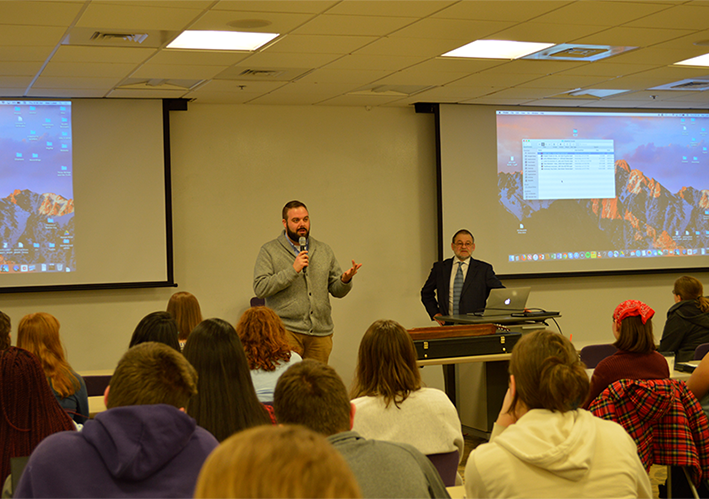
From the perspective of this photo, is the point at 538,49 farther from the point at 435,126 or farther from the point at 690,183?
the point at 690,183

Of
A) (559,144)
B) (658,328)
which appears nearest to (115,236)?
(559,144)

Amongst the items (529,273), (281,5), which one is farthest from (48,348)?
(529,273)

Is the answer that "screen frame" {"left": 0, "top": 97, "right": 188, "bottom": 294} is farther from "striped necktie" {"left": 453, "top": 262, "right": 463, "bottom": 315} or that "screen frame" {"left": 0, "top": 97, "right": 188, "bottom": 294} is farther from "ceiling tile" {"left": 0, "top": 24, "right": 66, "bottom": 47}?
"striped necktie" {"left": 453, "top": 262, "right": 463, "bottom": 315}

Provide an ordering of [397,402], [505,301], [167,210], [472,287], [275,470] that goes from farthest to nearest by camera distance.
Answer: [167,210] → [472,287] → [505,301] → [397,402] → [275,470]

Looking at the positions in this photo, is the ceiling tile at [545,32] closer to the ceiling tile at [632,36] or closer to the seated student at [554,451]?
the ceiling tile at [632,36]

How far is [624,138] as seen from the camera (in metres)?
7.84

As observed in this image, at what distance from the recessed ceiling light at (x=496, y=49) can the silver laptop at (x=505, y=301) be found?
5.87ft

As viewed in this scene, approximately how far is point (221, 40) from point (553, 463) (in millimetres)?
3737

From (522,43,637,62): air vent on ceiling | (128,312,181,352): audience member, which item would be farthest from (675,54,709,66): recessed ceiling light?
(128,312,181,352): audience member

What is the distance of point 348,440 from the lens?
152 centimetres

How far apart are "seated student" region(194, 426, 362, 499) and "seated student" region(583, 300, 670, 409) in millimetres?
2748

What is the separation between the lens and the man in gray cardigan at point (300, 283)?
471 cm

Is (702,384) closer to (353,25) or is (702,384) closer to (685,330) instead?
(685,330)

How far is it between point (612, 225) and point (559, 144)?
109 centimetres
